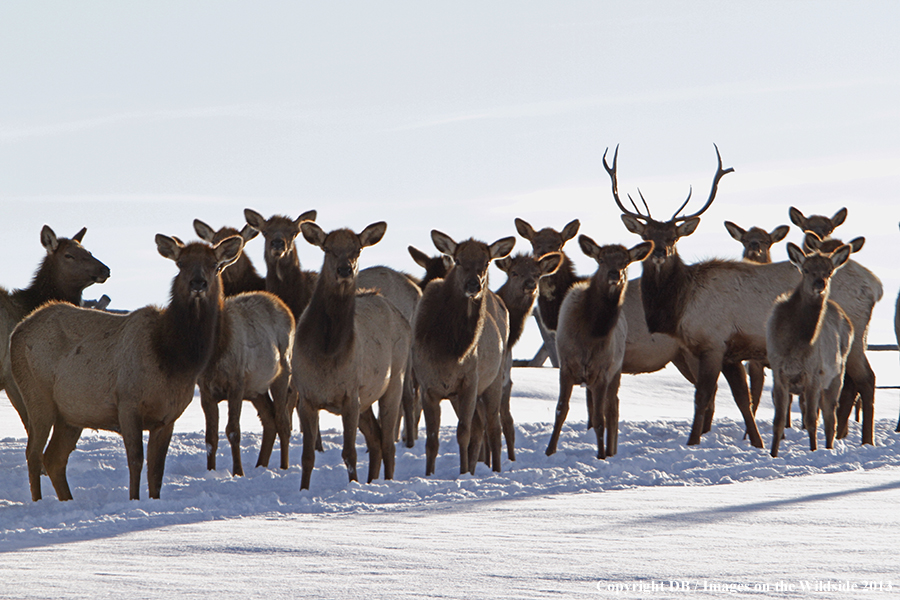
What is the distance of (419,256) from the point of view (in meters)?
11.9

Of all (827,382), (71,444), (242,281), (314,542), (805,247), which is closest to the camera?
(314,542)

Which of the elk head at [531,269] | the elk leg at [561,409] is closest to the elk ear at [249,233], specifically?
the elk head at [531,269]

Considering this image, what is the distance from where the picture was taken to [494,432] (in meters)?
9.81

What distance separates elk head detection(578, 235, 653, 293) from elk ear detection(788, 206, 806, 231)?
17.2 ft

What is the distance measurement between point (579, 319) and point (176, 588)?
750 centimetres

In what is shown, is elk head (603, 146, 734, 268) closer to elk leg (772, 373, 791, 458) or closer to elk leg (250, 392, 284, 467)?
elk leg (772, 373, 791, 458)

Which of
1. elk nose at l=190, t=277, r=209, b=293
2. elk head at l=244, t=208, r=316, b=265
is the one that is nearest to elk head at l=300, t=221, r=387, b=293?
elk nose at l=190, t=277, r=209, b=293

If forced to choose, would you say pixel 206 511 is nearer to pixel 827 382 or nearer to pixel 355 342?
pixel 355 342

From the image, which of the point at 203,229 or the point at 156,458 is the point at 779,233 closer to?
the point at 203,229

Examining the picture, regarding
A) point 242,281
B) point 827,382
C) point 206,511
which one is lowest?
point 206,511

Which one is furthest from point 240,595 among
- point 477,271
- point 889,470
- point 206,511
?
point 889,470

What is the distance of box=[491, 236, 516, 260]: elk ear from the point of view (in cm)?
963

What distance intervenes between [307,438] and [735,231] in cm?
954

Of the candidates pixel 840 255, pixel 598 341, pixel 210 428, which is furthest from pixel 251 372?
pixel 840 255
